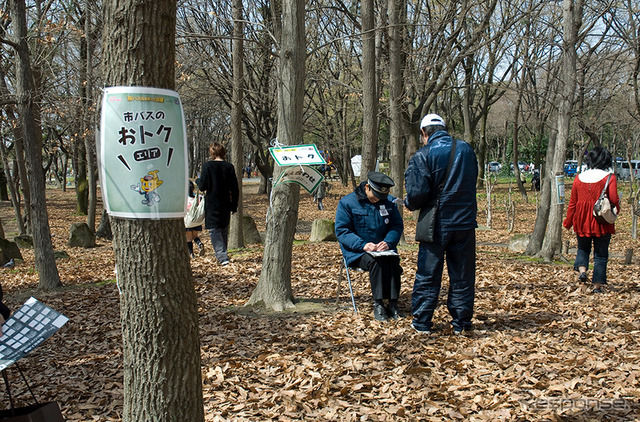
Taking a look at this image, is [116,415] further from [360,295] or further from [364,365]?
[360,295]

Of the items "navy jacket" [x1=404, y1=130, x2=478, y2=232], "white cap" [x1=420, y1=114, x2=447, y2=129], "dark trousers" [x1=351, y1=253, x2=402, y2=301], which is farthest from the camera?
"dark trousers" [x1=351, y1=253, x2=402, y2=301]

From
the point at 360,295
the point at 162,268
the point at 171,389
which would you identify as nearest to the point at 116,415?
the point at 171,389

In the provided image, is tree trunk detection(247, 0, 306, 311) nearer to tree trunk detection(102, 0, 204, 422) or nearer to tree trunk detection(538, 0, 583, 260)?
tree trunk detection(102, 0, 204, 422)

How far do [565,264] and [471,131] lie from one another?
68.2ft

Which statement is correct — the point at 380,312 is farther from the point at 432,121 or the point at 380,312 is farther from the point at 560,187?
the point at 560,187

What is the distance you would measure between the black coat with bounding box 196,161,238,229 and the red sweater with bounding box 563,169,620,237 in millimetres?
4910

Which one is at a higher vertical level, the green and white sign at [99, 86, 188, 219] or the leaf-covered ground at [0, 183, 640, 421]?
the green and white sign at [99, 86, 188, 219]

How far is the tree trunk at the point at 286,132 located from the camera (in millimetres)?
5629

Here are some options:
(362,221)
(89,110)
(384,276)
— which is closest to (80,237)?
(89,110)

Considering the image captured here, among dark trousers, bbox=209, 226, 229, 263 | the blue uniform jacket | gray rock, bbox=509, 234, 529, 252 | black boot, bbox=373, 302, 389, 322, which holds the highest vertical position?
the blue uniform jacket

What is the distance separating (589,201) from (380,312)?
3.05m

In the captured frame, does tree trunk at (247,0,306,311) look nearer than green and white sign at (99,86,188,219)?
No

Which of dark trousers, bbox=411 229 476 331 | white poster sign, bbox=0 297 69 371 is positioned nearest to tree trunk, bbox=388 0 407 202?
dark trousers, bbox=411 229 476 331

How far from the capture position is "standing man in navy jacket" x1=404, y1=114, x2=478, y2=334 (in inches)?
190
